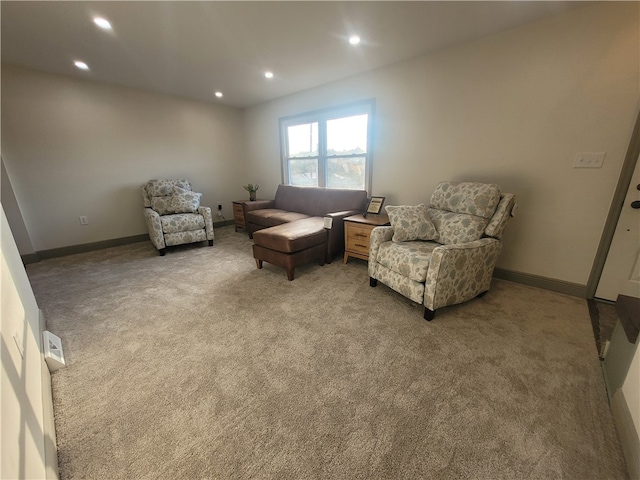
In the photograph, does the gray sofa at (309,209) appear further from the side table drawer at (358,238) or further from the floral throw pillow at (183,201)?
the floral throw pillow at (183,201)

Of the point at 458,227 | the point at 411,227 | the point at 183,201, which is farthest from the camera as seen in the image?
the point at 183,201

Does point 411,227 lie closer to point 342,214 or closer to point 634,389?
point 342,214

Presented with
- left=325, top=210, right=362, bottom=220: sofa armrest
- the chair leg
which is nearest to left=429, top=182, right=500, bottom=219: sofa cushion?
left=325, top=210, right=362, bottom=220: sofa armrest

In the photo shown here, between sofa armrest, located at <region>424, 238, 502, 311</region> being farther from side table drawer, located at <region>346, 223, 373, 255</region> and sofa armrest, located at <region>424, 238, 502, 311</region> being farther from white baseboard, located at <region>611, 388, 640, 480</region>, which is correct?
side table drawer, located at <region>346, 223, 373, 255</region>

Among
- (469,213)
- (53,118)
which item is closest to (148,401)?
(469,213)

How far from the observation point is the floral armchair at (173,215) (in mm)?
3332

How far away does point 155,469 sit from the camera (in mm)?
954

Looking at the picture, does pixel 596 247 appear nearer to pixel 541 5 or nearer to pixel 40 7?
pixel 541 5

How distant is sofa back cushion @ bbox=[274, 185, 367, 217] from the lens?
3381 millimetres

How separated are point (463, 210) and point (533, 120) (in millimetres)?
1015

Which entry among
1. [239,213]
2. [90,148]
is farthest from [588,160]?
[90,148]

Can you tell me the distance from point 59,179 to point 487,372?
5.03 metres

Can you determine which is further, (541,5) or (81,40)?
(81,40)

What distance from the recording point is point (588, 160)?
2043mm
